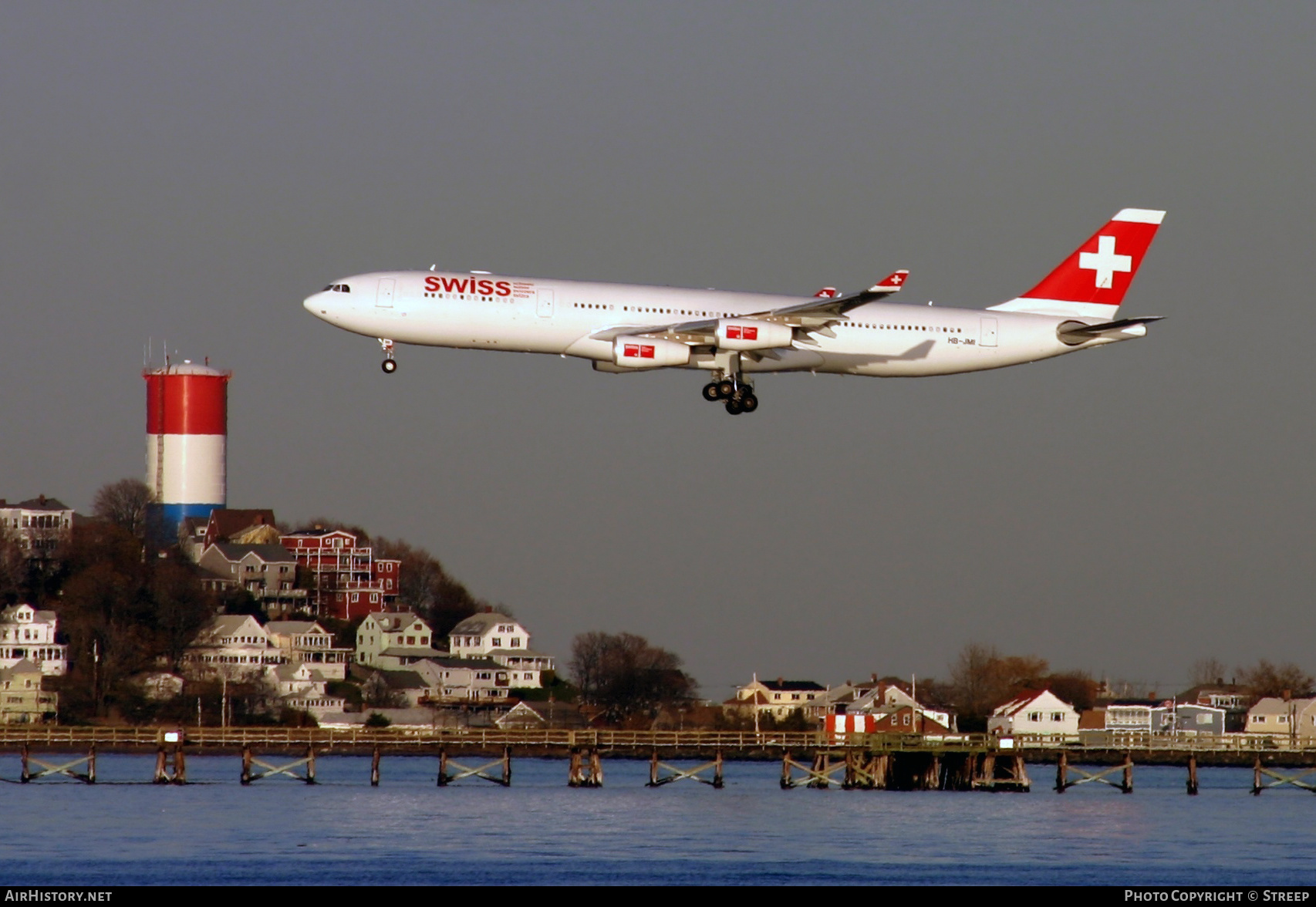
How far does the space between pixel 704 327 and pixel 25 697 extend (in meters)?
98.9

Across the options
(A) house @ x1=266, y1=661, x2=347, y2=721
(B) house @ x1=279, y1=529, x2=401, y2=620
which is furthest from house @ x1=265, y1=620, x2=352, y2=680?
(B) house @ x1=279, y1=529, x2=401, y2=620

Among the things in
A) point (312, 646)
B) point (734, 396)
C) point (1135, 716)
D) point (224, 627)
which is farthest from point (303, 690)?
point (734, 396)

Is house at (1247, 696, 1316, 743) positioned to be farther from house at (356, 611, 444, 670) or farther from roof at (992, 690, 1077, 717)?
house at (356, 611, 444, 670)

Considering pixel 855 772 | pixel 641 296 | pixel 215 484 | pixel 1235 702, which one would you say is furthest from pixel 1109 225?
pixel 215 484

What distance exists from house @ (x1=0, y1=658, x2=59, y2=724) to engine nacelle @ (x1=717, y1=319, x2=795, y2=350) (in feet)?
308

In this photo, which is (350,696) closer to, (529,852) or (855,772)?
(855,772)

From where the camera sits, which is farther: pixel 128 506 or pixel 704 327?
pixel 128 506

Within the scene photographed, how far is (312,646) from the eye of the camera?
17212cm

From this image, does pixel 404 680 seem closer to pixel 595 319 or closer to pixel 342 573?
pixel 342 573

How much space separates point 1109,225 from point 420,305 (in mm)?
28889

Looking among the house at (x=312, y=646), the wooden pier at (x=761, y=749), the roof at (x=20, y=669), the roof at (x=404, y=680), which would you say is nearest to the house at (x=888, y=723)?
the wooden pier at (x=761, y=749)

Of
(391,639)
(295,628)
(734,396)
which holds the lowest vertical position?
(391,639)

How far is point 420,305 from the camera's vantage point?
68.1 m

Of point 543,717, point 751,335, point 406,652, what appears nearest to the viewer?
point 751,335
